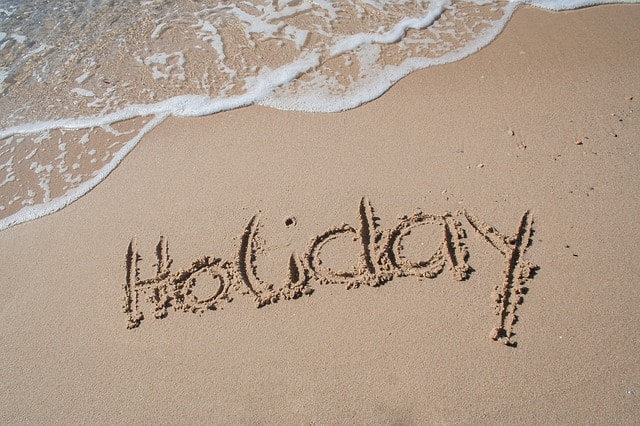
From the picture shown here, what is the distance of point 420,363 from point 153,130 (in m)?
2.44

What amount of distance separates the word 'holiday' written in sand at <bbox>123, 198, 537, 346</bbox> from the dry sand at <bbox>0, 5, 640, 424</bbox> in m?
0.01

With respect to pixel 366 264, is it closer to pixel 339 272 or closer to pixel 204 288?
pixel 339 272

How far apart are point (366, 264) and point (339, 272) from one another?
143mm

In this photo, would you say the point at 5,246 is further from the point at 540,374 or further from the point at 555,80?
the point at 555,80

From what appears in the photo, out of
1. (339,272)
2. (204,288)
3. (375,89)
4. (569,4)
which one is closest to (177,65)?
(375,89)

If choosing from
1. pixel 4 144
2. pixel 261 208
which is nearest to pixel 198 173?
pixel 261 208

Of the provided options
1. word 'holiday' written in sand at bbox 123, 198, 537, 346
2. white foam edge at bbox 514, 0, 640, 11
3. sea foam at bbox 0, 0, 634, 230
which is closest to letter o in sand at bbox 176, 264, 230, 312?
word 'holiday' written in sand at bbox 123, 198, 537, 346

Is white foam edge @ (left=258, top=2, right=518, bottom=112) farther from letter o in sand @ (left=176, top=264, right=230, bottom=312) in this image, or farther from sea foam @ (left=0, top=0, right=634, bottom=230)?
letter o in sand @ (left=176, top=264, right=230, bottom=312)

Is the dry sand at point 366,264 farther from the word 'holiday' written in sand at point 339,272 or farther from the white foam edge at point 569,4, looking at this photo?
the white foam edge at point 569,4

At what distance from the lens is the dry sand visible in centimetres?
210

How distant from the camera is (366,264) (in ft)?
8.21

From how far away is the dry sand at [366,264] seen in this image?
210 cm

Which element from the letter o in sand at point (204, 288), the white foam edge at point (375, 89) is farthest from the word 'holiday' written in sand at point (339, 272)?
the white foam edge at point (375, 89)

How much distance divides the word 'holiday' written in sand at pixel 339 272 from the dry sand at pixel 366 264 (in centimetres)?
1
